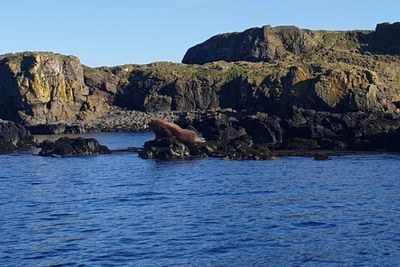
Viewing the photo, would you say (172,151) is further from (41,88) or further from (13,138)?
(41,88)

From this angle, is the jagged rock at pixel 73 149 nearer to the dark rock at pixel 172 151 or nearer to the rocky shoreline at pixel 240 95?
the rocky shoreline at pixel 240 95

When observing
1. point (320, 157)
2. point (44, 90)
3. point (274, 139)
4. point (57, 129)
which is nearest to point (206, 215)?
point (320, 157)

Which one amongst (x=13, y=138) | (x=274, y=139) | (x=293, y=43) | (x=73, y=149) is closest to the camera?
(x=73, y=149)

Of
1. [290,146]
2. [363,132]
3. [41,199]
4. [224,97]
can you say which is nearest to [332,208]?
[41,199]

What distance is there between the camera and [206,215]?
1352 inches

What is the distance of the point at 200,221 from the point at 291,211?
517cm

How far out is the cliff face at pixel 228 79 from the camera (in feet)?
341

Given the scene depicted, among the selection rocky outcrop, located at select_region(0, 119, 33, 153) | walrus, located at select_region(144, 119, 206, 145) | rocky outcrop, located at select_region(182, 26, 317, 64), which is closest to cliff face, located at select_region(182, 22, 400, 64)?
rocky outcrop, located at select_region(182, 26, 317, 64)

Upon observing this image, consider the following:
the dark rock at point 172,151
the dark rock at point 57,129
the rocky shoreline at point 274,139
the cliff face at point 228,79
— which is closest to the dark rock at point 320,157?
the rocky shoreline at point 274,139

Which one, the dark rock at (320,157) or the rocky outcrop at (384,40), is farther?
the rocky outcrop at (384,40)

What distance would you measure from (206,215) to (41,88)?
9591 cm

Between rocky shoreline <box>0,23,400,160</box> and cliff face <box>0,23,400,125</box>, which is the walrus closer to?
rocky shoreline <box>0,23,400,160</box>

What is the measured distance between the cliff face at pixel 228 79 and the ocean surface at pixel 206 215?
43.2 meters

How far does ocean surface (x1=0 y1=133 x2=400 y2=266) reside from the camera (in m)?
26.0
